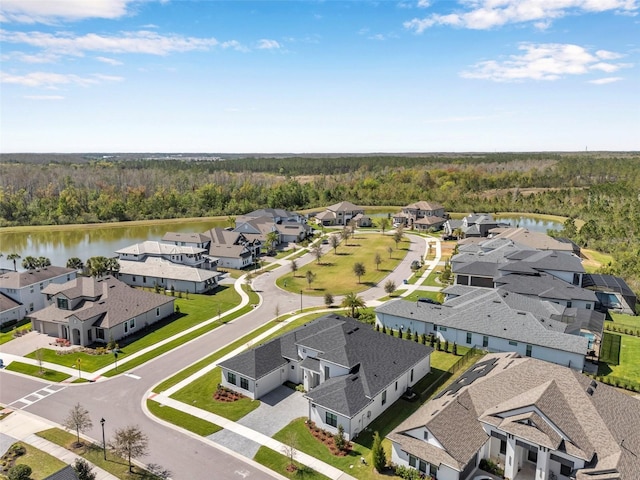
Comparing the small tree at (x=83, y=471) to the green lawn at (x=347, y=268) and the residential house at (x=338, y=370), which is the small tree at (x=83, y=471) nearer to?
the residential house at (x=338, y=370)

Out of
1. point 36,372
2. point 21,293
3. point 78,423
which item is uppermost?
point 21,293

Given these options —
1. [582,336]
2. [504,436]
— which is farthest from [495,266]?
[504,436]

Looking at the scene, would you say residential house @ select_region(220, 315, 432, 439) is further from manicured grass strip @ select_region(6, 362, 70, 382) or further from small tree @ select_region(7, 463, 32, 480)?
manicured grass strip @ select_region(6, 362, 70, 382)

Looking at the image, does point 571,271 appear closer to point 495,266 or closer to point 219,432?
point 495,266

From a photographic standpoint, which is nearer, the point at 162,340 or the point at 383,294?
the point at 162,340

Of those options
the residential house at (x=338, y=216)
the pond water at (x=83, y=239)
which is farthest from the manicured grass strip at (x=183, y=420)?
the residential house at (x=338, y=216)

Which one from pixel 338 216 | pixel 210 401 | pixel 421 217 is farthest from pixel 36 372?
pixel 421 217

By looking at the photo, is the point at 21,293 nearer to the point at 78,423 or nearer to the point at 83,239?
the point at 78,423
